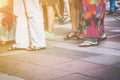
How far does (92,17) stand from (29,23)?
1.25 m

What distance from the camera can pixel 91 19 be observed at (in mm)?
6520

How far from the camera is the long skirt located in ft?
21.1

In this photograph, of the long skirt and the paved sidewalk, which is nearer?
the paved sidewalk

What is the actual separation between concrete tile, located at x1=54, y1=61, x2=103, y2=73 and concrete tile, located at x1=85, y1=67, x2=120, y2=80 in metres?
0.14

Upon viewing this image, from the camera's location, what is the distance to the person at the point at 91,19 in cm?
643

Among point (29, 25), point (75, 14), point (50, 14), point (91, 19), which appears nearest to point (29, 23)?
point (29, 25)

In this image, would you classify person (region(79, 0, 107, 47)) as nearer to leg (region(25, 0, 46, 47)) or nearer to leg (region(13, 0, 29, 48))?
leg (region(25, 0, 46, 47))

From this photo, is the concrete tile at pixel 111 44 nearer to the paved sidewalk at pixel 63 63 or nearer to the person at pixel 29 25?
the paved sidewalk at pixel 63 63

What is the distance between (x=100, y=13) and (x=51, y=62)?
1948 mm

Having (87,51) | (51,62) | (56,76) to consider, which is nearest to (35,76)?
(56,76)

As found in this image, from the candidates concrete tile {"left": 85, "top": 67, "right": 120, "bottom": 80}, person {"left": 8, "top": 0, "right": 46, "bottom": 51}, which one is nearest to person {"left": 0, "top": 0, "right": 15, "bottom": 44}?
person {"left": 8, "top": 0, "right": 46, "bottom": 51}

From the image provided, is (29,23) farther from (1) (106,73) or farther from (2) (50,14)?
(1) (106,73)

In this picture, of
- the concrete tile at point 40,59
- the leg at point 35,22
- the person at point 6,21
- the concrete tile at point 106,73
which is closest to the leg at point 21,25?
the leg at point 35,22

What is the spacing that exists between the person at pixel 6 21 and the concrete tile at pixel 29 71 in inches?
69.7
